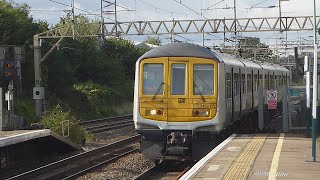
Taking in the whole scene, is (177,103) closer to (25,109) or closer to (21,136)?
(21,136)

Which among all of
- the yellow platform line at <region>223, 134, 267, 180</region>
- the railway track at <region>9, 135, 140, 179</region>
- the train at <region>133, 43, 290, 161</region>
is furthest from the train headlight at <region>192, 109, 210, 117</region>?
the railway track at <region>9, 135, 140, 179</region>

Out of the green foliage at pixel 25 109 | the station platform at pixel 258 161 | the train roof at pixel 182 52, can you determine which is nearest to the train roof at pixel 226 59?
the train roof at pixel 182 52

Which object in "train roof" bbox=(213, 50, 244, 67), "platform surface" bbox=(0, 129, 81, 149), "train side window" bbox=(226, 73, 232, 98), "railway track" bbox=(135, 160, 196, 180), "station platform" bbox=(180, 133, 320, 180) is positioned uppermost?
"train roof" bbox=(213, 50, 244, 67)

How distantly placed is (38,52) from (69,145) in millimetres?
12561

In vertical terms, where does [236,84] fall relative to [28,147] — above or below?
above

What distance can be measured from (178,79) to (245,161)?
3790 millimetres

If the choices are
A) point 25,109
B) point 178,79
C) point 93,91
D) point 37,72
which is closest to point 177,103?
point 178,79

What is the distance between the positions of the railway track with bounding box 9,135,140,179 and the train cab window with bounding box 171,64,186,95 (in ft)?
9.78

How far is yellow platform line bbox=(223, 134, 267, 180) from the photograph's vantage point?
1013 centimetres

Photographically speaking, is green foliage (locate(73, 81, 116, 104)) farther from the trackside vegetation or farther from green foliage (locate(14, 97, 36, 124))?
green foliage (locate(14, 97, 36, 124))

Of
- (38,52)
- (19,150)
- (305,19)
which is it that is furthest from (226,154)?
(305,19)

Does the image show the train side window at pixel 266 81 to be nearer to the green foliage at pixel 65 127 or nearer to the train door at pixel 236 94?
the train door at pixel 236 94

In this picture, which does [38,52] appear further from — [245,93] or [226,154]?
[226,154]

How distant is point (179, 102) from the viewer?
48.4 feet
